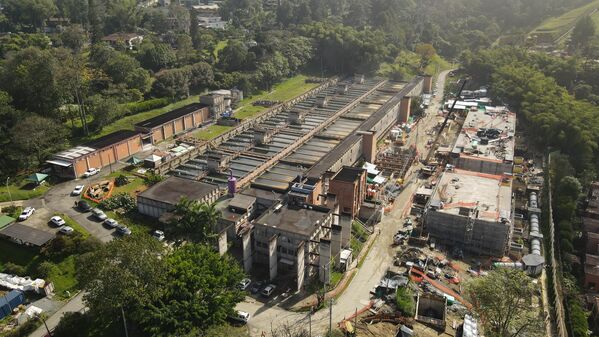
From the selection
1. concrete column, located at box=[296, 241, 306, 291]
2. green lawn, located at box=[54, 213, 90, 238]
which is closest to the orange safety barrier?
concrete column, located at box=[296, 241, 306, 291]

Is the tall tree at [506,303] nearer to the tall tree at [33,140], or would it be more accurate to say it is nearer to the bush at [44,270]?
the bush at [44,270]

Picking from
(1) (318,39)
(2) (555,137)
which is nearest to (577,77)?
(2) (555,137)

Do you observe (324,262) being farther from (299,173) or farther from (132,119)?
(132,119)

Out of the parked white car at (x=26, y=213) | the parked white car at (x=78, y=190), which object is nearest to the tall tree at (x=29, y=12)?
the parked white car at (x=78, y=190)

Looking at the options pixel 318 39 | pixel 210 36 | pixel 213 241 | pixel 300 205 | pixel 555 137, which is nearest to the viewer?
pixel 213 241

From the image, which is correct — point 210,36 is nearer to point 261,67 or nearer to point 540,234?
point 261,67

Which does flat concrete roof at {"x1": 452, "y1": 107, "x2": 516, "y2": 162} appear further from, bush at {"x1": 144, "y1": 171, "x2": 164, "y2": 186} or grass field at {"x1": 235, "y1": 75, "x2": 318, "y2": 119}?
bush at {"x1": 144, "y1": 171, "x2": 164, "y2": 186}
